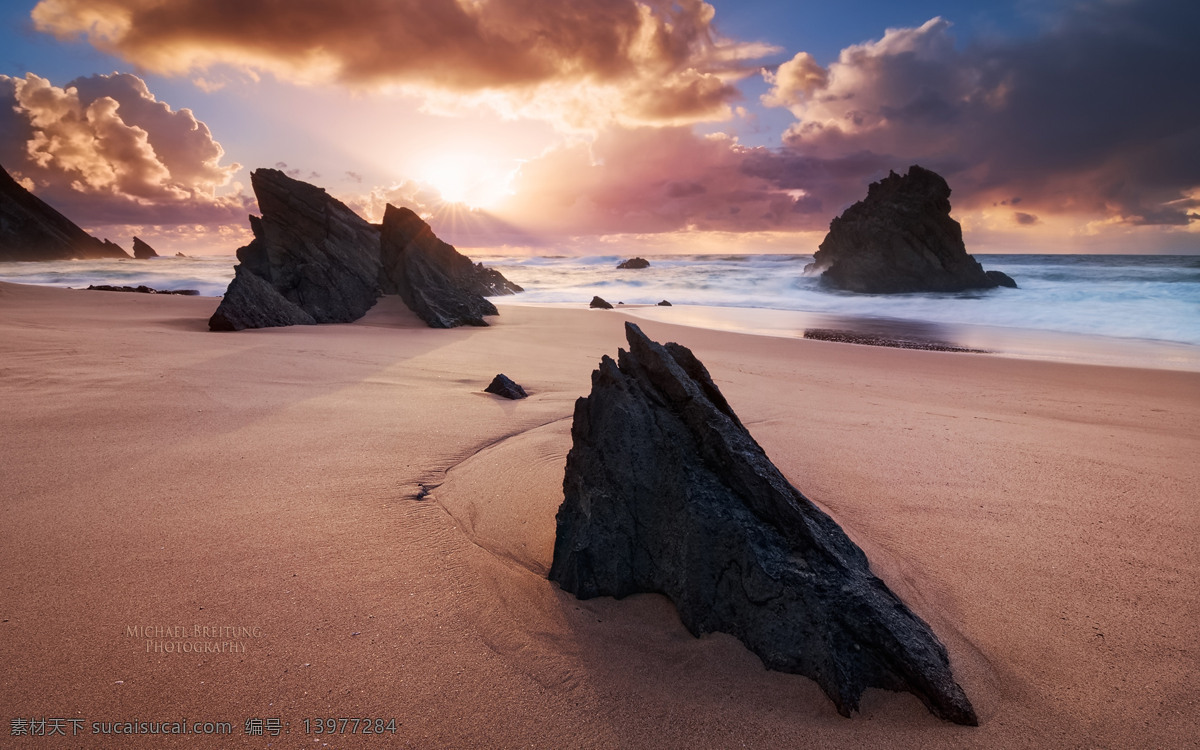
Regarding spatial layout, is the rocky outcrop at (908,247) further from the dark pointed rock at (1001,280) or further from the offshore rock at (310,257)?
the offshore rock at (310,257)

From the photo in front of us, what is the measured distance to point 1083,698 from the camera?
6.05 ft

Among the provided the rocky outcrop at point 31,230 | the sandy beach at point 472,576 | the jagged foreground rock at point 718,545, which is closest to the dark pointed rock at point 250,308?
the sandy beach at point 472,576

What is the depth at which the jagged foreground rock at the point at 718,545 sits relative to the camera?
1895mm

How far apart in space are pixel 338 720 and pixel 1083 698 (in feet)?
8.28

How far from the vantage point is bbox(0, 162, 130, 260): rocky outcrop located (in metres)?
72.6

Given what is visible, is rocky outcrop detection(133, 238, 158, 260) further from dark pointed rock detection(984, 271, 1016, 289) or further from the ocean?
dark pointed rock detection(984, 271, 1016, 289)

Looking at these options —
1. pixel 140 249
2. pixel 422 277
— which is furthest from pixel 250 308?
pixel 140 249

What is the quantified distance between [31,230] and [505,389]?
108 m

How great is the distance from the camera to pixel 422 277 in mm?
14422

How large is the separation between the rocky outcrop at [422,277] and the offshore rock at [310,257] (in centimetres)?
87

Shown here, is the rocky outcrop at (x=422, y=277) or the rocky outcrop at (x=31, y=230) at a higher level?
the rocky outcrop at (x=31, y=230)

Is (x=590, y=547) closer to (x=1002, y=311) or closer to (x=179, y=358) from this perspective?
(x=179, y=358)

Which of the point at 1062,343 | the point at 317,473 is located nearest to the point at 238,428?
the point at 317,473

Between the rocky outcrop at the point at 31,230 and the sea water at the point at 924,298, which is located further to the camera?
the rocky outcrop at the point at 31,230
